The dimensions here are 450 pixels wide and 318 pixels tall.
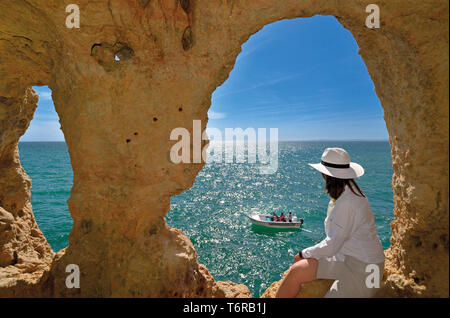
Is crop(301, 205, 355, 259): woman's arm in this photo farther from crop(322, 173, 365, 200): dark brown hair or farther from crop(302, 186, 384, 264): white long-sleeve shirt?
crop(322, 173, 365, 200): dark brown hair

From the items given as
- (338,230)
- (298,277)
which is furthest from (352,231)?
(298,277)

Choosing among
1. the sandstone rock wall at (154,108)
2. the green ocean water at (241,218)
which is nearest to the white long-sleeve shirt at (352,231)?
the sandstone rock wall at (154,108)

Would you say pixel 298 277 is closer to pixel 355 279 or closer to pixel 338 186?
pixel 355 279

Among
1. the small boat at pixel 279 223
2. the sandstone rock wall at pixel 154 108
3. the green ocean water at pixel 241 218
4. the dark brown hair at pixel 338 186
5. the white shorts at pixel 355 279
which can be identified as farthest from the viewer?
the small boat at pixel 279 223

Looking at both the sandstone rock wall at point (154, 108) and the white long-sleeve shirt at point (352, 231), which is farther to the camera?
the sandstone rock wall at point (154, 108)

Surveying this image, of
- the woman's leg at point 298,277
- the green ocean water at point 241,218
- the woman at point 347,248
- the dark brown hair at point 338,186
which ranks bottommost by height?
the green ocean water at point 241,218

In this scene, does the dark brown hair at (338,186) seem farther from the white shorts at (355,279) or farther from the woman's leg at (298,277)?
the woman's leg at (298,277)
